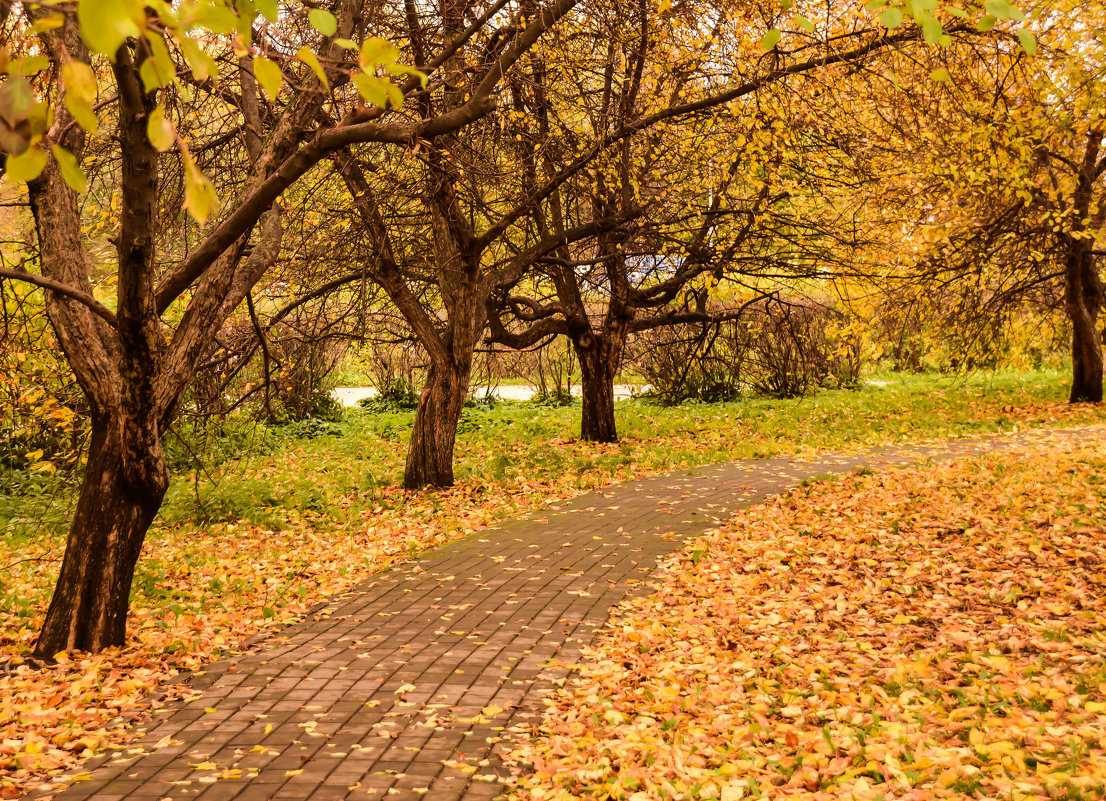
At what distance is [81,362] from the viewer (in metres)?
5.46

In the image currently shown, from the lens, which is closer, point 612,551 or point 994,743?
point 994,743

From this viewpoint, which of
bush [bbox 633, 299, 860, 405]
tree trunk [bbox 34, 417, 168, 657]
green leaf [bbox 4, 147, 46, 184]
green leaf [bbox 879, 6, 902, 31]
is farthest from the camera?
bush [bbox 633, 299, 860, 405]

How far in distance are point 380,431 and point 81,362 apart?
12.8m

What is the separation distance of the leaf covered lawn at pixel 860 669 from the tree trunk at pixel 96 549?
3139 millimetres

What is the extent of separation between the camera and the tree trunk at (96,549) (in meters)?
5.45

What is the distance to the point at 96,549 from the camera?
546 centimetres

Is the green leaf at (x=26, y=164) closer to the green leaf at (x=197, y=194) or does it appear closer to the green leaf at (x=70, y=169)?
the green leaf at (x=70, y=169)

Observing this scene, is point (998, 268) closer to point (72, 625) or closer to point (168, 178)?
point (168, 178)

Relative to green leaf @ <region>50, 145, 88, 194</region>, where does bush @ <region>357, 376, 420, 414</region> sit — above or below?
below

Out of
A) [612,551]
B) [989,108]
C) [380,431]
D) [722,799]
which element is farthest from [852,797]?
[380,431]

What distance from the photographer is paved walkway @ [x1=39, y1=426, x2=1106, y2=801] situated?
13.0 feet

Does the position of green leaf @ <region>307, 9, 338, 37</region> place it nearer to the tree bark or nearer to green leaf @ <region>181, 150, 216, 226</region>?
green leaf @ <region>181, 150, 216, 226</region>

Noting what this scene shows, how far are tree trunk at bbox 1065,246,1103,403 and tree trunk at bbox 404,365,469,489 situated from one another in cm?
1345

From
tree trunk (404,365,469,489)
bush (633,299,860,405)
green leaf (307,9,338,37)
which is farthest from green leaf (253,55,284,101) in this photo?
bush (633,299,860,405)
